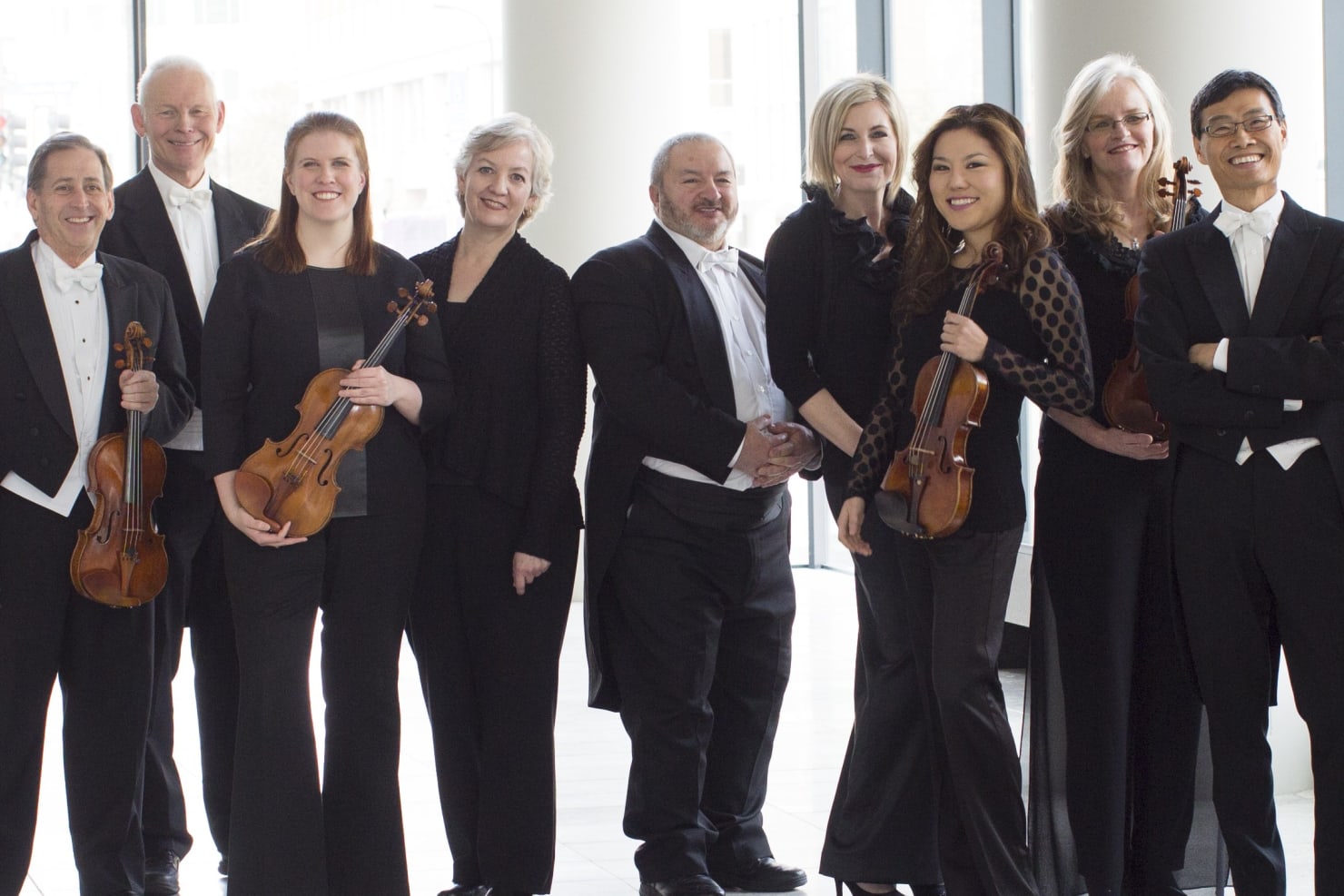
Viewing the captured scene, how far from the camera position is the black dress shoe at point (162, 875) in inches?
142

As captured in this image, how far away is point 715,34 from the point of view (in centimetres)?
905

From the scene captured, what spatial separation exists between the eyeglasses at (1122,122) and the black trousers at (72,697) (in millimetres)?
2198

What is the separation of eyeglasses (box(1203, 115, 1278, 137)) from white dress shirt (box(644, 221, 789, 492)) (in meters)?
1.06

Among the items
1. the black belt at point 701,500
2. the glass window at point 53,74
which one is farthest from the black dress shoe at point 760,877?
the glass window at point 53,74

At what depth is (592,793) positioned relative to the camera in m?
4.59

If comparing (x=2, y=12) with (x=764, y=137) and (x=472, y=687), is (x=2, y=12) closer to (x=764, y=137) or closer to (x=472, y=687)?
(x=764, y=137)

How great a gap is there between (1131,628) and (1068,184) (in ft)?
3.03

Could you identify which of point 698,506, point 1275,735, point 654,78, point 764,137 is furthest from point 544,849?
point 764,137

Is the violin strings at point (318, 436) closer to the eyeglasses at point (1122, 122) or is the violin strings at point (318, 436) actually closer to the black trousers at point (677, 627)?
the black trousers at point (677, 627)

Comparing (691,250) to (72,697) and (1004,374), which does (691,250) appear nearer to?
(1004,374)

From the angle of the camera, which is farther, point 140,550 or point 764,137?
point 764,137

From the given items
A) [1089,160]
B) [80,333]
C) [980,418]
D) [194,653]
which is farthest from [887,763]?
[80,333]

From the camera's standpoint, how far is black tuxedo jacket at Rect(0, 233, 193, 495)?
3.23 meters

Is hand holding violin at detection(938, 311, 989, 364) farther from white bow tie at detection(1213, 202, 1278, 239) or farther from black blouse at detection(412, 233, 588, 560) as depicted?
black blouse at detection(412, 233, 588, 560)
